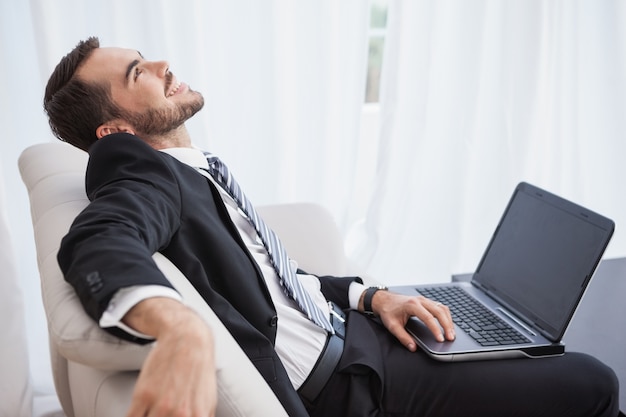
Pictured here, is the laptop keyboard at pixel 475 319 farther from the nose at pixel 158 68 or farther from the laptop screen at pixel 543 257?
the nose at pixel 158 68

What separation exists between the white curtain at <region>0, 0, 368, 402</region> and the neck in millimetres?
874

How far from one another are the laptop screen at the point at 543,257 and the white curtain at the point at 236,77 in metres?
1.08

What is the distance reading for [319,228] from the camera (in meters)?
1.80

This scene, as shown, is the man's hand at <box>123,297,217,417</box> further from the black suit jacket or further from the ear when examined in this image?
the ear

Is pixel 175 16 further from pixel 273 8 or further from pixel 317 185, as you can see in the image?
pixel 317 185

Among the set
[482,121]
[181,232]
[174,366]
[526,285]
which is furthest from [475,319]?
[482,121]

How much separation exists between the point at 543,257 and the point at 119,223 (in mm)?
1003

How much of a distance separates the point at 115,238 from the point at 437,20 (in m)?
2.12

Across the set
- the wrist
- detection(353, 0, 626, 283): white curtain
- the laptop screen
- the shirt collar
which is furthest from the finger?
detection(353, 0, 626, 283): white curtain

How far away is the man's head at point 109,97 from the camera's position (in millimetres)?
1384

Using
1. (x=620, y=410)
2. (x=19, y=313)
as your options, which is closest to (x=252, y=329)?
(x=620, y=410)

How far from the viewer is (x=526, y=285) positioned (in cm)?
149

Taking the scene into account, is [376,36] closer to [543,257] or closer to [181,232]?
[543,257]

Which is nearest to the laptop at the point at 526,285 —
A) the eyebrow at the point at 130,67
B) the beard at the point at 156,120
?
the beard at the point at 156,120
